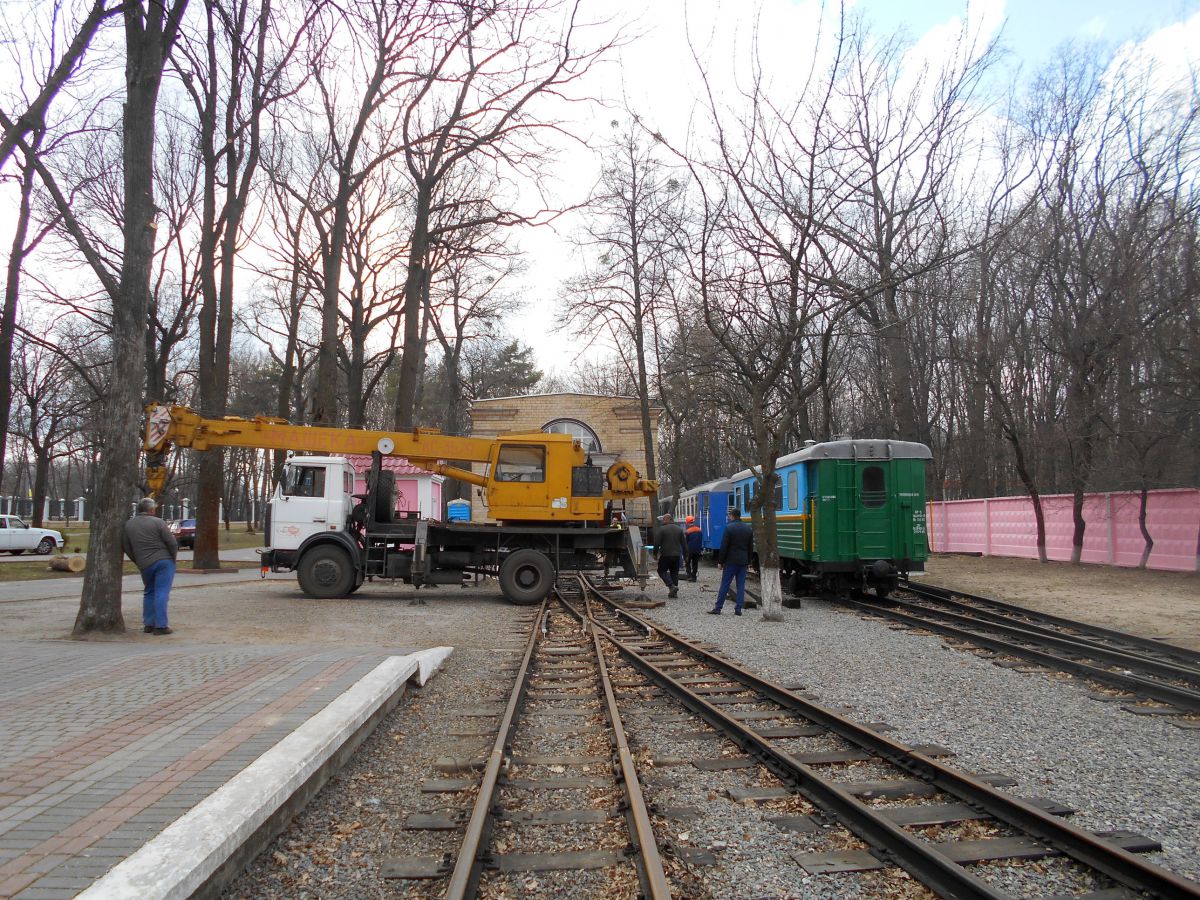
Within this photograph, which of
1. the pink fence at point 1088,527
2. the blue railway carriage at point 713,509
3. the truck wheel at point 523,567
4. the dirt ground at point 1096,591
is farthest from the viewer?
the blue railway carriage at point 713,509

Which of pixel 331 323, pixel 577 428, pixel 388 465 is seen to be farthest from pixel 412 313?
pixel 577 428

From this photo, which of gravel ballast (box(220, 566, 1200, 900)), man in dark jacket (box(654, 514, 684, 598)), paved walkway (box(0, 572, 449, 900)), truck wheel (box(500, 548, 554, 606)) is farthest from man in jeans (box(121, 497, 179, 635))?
man in dark jacket (box(654, 514, 684, 598))

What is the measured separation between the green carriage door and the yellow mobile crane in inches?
167

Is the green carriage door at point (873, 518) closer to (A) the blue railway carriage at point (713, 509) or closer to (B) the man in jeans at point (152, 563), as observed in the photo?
(A) the blue railway carriage at point (713, 509)

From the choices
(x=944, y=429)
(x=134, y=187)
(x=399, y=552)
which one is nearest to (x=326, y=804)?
(x=134, y=187)

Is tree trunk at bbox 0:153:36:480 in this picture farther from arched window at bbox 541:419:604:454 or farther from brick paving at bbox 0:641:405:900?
arched window at bbox 541:419:604:454

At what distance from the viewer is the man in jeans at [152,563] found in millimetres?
10195

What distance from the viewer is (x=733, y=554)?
13.8 metres

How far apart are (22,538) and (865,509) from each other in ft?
112

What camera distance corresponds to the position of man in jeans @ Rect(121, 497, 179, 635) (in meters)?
10.2

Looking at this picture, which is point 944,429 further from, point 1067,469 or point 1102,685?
point 1102,685

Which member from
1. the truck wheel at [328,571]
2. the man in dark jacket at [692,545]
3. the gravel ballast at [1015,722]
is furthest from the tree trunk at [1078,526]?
the truck wheel at [328,571]

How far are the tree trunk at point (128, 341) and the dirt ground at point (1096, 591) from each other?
43.2ft

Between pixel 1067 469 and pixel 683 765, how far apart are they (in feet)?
78.2
